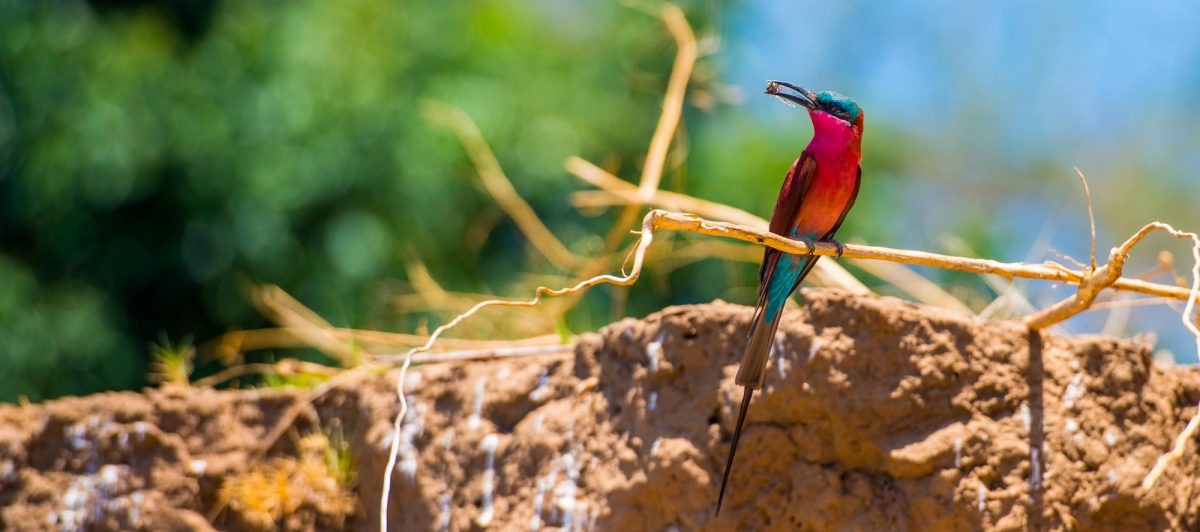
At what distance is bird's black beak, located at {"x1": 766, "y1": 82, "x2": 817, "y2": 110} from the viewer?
3.04 metres

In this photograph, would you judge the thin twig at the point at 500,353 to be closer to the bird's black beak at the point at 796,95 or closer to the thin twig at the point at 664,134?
the thin twig at the point at 664,134

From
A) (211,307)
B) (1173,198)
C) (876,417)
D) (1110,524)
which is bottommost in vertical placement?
(1110,524)

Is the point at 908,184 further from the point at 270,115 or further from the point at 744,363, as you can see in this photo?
the point at 744,363

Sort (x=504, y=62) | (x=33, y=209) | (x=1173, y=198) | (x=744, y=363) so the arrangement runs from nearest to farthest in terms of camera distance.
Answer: (x=744, y=363) < (x=33, y=209) < (x=504, y=62) < (x=1173, y=198)

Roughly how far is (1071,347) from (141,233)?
19.0 ft

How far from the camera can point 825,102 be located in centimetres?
308

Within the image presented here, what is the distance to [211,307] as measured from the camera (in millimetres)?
7234

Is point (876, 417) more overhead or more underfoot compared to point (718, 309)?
more underfoot

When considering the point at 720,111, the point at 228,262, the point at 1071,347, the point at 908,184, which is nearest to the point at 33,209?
the point at 228,262

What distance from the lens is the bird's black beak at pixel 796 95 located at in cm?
304

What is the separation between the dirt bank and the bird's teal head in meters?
0.48

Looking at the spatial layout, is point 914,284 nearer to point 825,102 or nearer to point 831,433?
point 825,102

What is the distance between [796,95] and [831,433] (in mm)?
858

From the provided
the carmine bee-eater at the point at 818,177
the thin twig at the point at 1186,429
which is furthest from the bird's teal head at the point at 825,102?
the thin twig at the point at 1186,429
